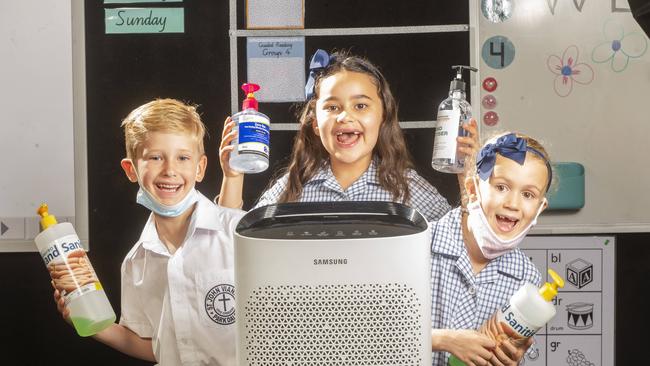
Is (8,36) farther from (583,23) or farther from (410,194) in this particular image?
(583,23)

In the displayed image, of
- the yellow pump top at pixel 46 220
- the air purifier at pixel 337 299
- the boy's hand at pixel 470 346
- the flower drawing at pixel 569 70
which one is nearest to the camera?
the air purifier at pixel 337 299

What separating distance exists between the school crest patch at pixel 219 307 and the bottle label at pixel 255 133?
15.5 inches

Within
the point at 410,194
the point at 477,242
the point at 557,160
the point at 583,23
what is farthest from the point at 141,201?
the point at 583,23

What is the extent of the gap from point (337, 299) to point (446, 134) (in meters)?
0.72

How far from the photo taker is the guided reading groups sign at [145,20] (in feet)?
6.59

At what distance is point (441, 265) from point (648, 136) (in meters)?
0.70

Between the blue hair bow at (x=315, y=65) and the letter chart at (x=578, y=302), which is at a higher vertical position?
the blue hair bow at (x=315, y=65)

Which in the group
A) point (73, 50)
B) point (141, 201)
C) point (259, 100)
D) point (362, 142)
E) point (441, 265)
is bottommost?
point (441, 265)

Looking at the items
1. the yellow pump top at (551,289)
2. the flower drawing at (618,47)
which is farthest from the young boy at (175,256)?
the flower drawing at (618,47)

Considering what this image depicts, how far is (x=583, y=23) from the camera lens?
1942 mm

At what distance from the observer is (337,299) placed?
4.36 feet

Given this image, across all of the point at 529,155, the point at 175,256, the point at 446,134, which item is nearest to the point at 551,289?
the point at 529,155

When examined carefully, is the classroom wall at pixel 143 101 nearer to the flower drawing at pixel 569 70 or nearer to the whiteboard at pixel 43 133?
the whiteboard at pixel 43 133

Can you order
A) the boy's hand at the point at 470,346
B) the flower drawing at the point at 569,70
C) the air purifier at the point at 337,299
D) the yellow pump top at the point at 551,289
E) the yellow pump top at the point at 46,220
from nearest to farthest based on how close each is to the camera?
the air purifier at the point at 337,299 < the yellow pump top at the point at 551,289 < the boy's hand at the point at 470,346 < the yellow pump top at the point at 46,220 < the flower drawing at the point at 569,70
